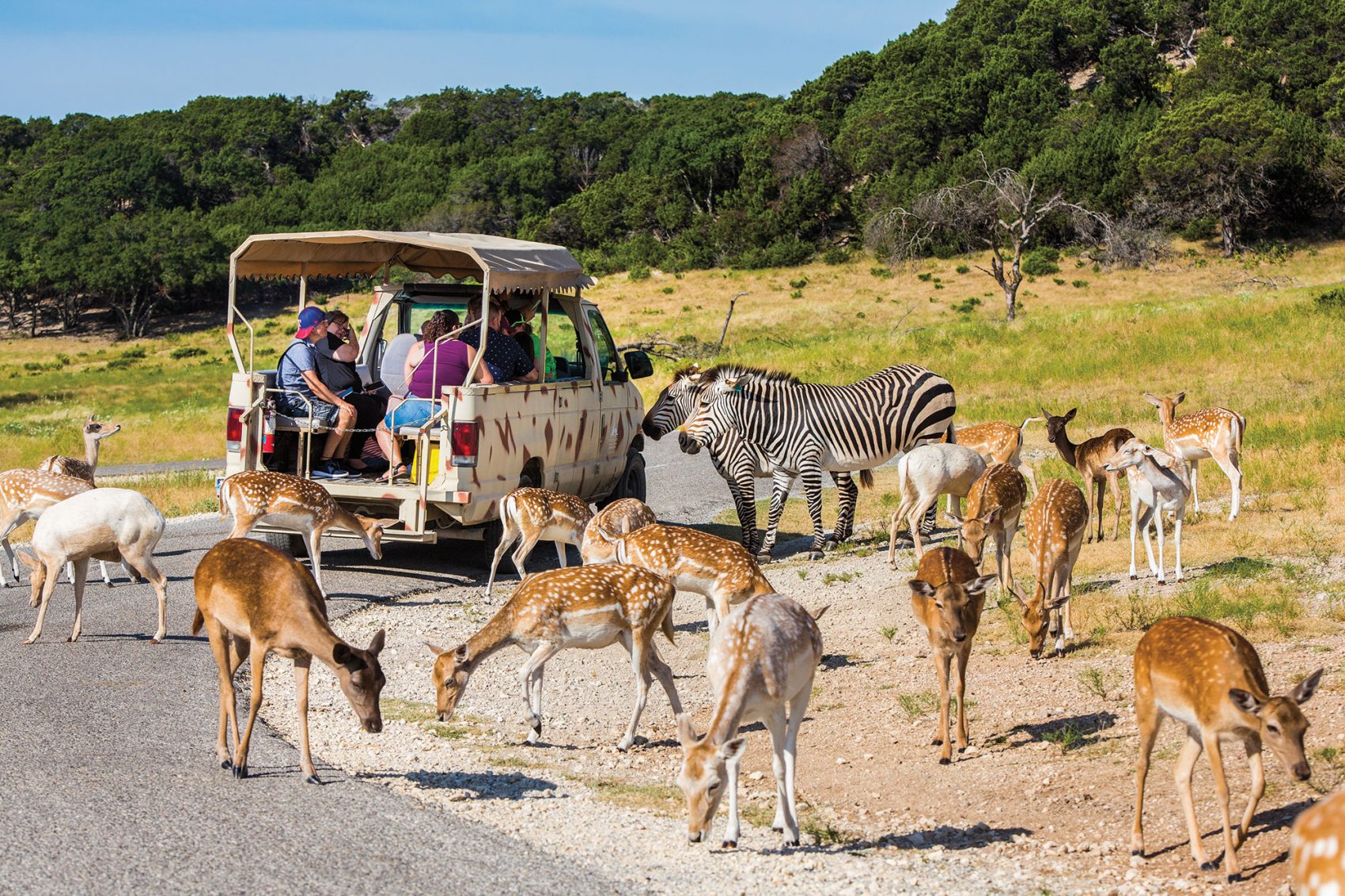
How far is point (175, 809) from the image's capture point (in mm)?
6648

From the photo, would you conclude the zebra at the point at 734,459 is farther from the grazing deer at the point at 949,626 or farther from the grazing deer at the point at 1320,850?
the grazing deer at the point at 1320,850

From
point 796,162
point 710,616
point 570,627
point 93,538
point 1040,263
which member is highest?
point 796,162

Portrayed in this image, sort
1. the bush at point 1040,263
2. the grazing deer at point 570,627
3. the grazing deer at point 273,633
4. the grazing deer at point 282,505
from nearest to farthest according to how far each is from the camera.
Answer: the grazing deer at point 273,633 → the grazing deer at point 570,627 → the grazing deer at point 282,505 → the bush at point 1040,263

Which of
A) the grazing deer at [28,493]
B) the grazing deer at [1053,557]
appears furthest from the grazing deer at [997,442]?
the grazing deer at [28,493]

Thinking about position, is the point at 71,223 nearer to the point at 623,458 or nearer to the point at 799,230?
the point at 799,230

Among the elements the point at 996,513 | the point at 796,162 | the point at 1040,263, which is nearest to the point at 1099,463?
the point at 996,513

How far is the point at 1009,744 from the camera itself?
789 centimetres

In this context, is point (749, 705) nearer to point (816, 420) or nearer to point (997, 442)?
point (816, 420)

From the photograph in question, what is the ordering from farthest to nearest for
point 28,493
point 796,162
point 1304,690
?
point 796,162 → point 28,493 → point 1304,690

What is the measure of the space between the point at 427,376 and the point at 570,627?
17.0 feet

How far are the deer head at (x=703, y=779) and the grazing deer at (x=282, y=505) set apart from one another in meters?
6.11

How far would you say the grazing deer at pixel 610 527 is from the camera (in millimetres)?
10844

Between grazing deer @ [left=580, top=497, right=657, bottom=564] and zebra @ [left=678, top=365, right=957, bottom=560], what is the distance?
142 inches

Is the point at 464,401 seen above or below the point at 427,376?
below
